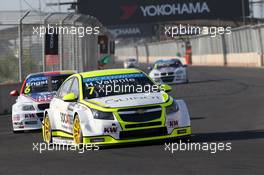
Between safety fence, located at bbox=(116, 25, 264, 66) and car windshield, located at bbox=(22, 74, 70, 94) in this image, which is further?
safety fence, located at bbox=(116, 25, 264, 66)

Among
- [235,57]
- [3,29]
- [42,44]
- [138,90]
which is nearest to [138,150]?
[138,90]

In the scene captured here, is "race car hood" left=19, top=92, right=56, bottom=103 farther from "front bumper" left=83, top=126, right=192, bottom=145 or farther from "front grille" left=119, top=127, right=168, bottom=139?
"front grille" left=119, top=127, right=168, bottom=139

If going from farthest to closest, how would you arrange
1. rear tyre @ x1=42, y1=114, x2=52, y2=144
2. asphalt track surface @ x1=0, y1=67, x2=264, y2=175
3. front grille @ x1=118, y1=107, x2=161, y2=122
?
rear tyre @ x1=42, y1=114, x2=52, y2=144 → front grille @ x1=118, y1=107, x2=161, y2=122 → asphalt track surface @ x1=0, y1=67, x2=264, y2=175

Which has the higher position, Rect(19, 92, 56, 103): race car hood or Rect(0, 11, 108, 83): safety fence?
Rect(0, 11, 108, 83): safety fence

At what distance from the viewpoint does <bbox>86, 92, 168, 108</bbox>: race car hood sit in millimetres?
12781

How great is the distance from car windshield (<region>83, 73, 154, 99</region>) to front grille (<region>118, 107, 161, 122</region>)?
959 mm

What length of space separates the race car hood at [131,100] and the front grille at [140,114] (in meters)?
0.10

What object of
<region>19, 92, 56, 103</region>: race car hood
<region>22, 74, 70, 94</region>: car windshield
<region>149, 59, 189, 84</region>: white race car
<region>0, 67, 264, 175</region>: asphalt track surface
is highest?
<region>149, 59, 189, 84</region>: white race car

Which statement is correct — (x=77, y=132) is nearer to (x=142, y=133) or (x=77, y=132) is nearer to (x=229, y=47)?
(x=142, y=133)

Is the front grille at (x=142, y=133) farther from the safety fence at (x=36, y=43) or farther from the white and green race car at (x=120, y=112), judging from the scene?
the safety fence at (x=36, y=43)

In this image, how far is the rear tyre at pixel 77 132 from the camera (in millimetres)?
13086

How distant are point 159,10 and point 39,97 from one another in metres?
63.3

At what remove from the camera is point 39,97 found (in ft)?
60.1

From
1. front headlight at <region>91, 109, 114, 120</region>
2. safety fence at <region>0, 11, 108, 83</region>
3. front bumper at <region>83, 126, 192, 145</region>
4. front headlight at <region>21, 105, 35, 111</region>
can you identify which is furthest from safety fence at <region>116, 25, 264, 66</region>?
front headlight at <region>91, 109, 114, 120</region>
